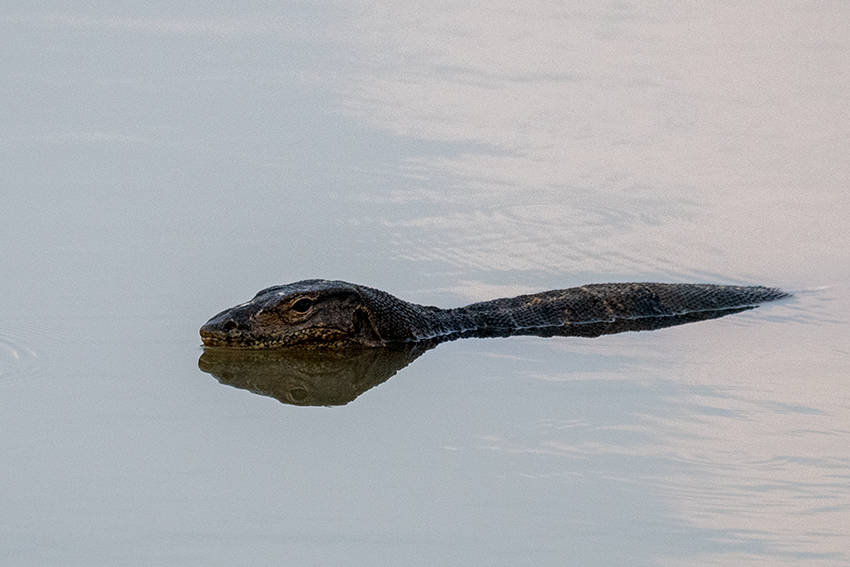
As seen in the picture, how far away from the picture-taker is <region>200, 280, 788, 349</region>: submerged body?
A: 1198 centimetres

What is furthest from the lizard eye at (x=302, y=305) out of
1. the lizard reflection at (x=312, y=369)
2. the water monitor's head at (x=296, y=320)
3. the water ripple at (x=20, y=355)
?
the water ripple at (x=20, y=355)

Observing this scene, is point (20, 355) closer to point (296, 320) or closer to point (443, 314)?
point (296, 320)

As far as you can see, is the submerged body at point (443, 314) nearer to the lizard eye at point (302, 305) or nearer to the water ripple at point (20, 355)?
the lizard eye at point (302, 305)

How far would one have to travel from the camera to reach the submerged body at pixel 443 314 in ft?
39.3

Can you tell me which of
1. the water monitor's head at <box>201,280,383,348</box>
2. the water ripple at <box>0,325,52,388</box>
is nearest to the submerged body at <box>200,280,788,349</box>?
the water monitor's head at <box>201,280,383,348</box>

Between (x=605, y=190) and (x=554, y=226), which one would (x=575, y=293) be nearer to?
(x=554, y=226)

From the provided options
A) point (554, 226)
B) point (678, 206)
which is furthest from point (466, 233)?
point (678, 206)

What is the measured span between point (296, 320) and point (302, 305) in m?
0.16

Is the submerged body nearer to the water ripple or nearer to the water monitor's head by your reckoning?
the water monitor's head

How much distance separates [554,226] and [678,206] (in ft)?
6.99

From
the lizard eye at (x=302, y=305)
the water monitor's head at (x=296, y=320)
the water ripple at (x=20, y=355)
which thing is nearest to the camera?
the water ripple at (x=20, y=355)

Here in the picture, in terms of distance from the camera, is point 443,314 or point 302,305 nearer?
point 302,305

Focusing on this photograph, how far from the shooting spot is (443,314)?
42.7 feet

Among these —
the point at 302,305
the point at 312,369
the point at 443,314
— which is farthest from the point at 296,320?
the point at 443,314
